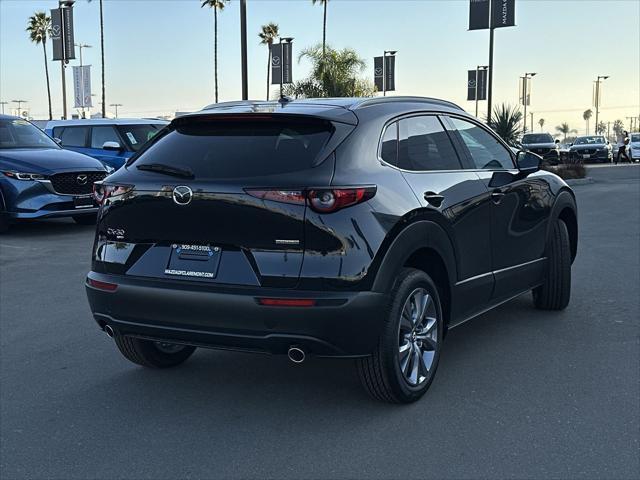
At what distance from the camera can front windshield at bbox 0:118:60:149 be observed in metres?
13.2

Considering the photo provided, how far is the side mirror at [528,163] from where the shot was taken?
585cm

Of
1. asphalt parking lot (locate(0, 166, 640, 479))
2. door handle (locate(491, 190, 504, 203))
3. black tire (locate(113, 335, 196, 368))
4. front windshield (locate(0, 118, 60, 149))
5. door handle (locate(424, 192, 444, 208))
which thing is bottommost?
asphalt parking lot (locate(0, 166, 640, 479))

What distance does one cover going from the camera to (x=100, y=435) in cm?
403

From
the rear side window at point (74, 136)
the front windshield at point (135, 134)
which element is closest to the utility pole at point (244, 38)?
the front windshield at point (135, 134)

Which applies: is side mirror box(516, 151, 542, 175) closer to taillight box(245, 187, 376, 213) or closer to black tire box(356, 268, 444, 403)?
black tire box(356, 268, 444, 403)

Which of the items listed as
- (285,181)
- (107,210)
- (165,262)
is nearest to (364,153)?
(285,181)

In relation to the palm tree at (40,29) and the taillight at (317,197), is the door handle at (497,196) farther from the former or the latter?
the palm tree at (40,29)

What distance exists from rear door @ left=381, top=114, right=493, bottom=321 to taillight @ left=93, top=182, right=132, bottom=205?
4.84 ft

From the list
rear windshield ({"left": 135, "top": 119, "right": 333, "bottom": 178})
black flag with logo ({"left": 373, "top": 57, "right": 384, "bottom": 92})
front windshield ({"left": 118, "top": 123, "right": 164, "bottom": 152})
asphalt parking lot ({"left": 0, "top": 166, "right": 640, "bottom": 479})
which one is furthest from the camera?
black flag with logo ({"left": 373, "top": 57, "right": 384, "bottom": 92})

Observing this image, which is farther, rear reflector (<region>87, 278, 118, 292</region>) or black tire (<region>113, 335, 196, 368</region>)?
black tire (<region>113, 335, 196, 368</region>)

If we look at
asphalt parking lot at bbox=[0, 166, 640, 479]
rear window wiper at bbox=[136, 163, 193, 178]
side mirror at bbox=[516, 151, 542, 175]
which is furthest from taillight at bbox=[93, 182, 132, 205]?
side mirror at bbox=[516, 151, 542, 175]

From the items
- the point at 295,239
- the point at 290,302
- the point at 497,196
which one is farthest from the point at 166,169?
the point at 497,196

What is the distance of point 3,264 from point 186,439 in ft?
21.8

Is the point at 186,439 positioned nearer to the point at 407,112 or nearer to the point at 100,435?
the point at 100,435
